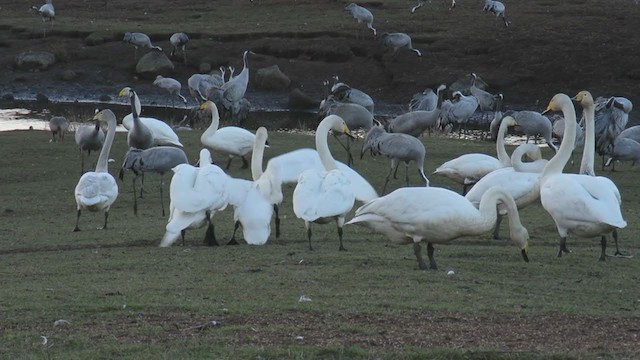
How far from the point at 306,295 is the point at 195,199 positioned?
3.33 metres

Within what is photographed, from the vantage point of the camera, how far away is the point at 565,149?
12.6 metres

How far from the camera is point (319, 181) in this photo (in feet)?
38.8

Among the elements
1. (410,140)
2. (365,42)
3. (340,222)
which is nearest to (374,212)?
(340,222)

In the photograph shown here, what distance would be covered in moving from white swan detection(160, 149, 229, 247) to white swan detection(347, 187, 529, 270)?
87.2 inches

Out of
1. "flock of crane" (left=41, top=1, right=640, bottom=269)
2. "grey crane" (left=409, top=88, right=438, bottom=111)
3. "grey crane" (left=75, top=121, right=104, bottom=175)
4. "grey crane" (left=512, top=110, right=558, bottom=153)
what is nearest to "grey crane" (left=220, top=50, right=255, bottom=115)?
"grey crane" (left=409, top=88, right=438, bottom=111)

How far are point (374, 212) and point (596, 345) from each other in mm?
3285

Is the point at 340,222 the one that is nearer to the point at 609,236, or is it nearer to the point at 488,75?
the point at 609,236

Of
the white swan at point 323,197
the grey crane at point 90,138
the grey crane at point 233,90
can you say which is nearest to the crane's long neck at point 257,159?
the white swan at point 323,197

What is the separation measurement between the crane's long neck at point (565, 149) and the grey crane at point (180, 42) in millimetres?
26933

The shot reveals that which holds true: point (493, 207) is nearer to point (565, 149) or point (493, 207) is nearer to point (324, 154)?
point (565, 149)

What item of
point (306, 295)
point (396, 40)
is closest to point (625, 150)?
point (306, 295)

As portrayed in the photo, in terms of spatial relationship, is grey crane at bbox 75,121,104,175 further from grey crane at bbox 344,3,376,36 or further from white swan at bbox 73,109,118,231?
grey crane at bbox 344,3,376,36

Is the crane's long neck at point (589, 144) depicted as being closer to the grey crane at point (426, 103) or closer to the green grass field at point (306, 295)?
the green grass field at point (306, 295)

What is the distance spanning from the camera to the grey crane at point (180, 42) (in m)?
38.9
